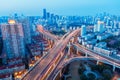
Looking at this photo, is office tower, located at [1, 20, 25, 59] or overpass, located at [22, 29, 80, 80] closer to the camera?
overpass, located at [22, 29, 80, 80]

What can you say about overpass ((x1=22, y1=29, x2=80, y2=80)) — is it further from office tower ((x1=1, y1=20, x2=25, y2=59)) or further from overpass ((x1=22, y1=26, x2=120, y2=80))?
office tower ((x1=1, y1=20, x2=25, y2=59))

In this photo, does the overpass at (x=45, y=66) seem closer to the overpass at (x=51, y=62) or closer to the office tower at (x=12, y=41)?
Answer: the overpass at (x=51, y=62)

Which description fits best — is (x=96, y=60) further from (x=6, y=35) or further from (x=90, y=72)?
(x=6, y=35)

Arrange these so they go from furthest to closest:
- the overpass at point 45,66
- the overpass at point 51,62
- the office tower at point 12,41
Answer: the office tower at point 12,41
the overpass at point 51,62
the overpass at point 45,66

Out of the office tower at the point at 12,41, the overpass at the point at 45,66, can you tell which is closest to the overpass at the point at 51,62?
the overpass at the point at 45,66

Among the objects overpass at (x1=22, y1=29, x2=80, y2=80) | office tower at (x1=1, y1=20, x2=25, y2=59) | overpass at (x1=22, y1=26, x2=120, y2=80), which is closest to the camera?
overpass at (x1=22, y1=29, x2=80, y2=80)

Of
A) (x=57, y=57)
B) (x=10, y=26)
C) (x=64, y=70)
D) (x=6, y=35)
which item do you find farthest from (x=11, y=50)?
(x=64, y=70)

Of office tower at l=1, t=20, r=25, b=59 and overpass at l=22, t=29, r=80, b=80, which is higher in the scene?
office tower at l=1, t=20, r=25, b=59

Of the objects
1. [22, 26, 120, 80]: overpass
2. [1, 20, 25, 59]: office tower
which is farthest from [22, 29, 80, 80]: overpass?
[1, 20, 25, 59]: office tower

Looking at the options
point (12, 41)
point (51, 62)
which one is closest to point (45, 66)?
point (51, 62)

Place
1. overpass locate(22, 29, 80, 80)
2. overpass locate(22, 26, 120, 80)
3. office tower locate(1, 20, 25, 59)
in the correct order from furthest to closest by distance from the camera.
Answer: office tower locate(1, 20, 25, 59)
overpass locate(22, 26, 120, 80)
overpass locate(22, 29, 80, 80)
